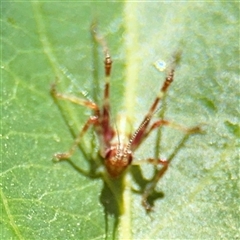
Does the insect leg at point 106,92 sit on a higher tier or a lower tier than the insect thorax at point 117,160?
higher

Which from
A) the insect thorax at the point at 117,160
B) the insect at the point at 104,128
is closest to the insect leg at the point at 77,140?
the insect at the point at 104,128

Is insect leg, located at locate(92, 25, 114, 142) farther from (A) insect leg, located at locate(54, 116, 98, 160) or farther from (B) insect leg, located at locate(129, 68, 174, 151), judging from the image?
(B) insect leg, located at locate(129, 68, 174, 151)

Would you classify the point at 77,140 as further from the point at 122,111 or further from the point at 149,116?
the point at 149,116

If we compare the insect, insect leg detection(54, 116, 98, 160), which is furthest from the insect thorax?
insect leg detection(54, 116, 98, 160)

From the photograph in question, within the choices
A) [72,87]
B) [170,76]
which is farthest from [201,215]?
[72,87]

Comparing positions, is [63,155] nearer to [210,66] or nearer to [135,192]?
[135,192]

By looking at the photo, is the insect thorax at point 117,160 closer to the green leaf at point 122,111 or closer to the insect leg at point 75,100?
the green leaf at point 122,111

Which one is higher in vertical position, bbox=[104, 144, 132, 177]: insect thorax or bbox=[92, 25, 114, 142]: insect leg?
bbox=[92, 25, 114, 142]: insect leg

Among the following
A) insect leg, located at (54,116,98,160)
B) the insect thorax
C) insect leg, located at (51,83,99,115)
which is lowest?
the insect thorax
